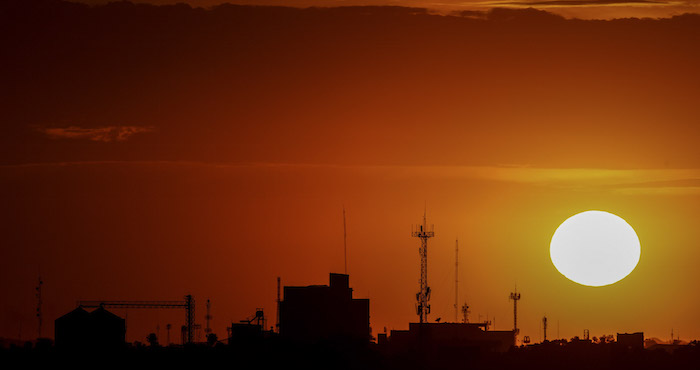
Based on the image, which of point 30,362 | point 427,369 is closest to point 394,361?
point 427,369

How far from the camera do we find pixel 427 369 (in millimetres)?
198625

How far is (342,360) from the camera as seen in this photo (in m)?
192

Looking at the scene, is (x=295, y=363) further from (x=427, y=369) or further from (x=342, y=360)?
(x=427, y=369)

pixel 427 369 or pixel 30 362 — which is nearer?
pixel 30 362

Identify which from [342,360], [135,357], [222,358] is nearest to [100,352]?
[135,357]

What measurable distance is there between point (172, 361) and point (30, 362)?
1960cm

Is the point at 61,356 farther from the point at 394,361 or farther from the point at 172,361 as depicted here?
the point at 394,361

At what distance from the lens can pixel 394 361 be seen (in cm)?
19862

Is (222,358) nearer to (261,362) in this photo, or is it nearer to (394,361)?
(261,362)

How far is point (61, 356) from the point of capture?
193 m

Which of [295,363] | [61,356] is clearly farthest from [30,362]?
[295,363]

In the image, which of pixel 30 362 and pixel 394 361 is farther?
pixel 394 361

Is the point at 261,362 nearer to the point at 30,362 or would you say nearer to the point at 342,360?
the point at 342,360

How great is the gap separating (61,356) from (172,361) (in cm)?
1490
